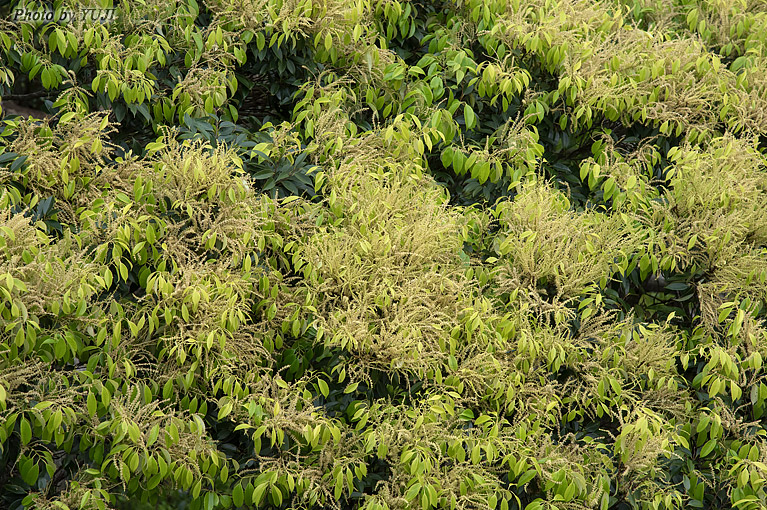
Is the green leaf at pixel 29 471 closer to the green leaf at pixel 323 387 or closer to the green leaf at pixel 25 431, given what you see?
the green leaf at pixel 25 431

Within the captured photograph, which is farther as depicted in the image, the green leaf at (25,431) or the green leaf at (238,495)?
the green leaf at (238,495)

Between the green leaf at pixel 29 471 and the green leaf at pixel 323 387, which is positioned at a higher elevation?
the green leaf at pixel 323 387

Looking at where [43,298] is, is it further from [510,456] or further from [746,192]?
[746,192]

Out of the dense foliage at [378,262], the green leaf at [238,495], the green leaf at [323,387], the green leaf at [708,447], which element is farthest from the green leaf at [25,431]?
the green leaf at [708,447]

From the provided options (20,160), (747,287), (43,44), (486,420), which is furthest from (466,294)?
(43,44)

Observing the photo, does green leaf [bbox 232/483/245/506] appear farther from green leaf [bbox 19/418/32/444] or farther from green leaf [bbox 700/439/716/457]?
green leaf [bbox 700/439/716/457]

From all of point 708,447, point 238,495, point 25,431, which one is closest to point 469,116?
point 708,447

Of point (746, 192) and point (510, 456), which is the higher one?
point (746, 192)

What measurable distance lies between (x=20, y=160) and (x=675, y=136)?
4.10 meters

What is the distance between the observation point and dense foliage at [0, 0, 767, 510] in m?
3.51

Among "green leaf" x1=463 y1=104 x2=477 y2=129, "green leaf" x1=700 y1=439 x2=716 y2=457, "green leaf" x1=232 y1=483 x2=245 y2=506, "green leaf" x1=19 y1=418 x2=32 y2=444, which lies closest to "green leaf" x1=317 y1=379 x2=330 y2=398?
"green leaf" x1=232 y1=483 x2=245 y2=506

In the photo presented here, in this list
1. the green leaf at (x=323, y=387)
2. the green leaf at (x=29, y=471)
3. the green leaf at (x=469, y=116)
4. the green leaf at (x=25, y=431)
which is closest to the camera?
the green leaf at (x=25, y=431)

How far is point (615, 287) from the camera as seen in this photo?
15.6 ft

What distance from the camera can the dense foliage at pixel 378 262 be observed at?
351 cm
